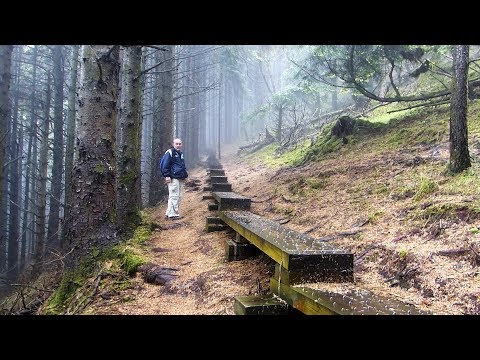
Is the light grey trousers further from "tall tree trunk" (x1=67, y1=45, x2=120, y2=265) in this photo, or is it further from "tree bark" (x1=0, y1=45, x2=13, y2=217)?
"tree bark" (x1=0, y1=45, x2=13, y2=217)

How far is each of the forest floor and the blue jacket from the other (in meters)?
1.32

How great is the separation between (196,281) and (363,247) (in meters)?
2.26

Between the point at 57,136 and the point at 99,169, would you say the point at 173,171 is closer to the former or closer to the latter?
the point at 99,169

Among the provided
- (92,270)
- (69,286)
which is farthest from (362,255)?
(69,286)

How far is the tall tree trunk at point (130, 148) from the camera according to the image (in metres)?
7.64

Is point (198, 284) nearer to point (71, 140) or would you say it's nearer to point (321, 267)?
point (321, 267)

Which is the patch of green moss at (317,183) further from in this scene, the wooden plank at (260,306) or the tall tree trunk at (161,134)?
the tall tree trunk at (161,134)

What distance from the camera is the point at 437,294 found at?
3416mm

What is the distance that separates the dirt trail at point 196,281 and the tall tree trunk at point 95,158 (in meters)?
1.00

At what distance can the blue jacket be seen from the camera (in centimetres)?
890

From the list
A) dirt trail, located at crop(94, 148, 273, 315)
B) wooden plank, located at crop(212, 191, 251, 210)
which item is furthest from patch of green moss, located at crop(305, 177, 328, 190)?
dirt trail, located at crop(94, 148, 273, 315)

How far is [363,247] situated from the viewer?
4801 mm
